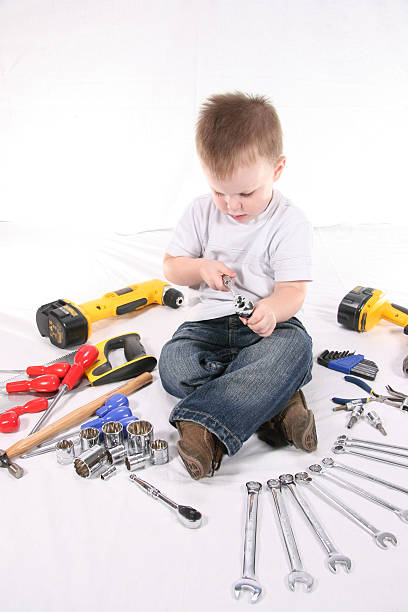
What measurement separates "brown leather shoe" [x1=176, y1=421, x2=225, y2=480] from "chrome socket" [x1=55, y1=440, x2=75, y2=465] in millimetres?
206

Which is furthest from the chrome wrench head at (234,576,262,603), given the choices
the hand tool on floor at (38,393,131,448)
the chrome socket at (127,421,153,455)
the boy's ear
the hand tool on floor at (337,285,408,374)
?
the hand tool on floor at (337,285,408,374)

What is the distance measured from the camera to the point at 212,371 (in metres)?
1.35

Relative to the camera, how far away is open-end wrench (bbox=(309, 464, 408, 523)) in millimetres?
1037

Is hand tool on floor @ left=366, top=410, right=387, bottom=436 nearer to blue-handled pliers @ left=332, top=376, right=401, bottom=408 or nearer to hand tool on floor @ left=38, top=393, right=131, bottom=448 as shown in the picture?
blue-handled pliers @ left=332, top=376, right=401, bottom=408

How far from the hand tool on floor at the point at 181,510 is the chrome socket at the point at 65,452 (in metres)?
0.17

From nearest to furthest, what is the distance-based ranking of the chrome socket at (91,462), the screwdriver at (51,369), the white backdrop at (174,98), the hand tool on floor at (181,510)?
1. the hand tool on floor at (181,510)
2. the chrome socket at (91,462)
3. the screwdriver at (51,369)
4. the white backdrop at (174,98)

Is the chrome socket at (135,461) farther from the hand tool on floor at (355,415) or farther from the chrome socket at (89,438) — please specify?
the hand tool on floor at (355,415)

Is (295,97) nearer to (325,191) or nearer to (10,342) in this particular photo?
(325,191)

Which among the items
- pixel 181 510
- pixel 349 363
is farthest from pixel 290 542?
pixel 349 363

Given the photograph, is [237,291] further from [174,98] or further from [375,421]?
[174,98]

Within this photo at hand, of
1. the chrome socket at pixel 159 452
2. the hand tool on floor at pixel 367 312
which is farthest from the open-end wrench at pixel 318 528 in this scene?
the hand tool on floor at pixel 367 312

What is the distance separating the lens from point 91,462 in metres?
1.13

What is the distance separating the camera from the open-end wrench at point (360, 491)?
→ 1.04 m

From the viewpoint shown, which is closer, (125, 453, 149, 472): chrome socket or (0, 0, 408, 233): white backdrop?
(125, 453, 149, 472): chrome socket
